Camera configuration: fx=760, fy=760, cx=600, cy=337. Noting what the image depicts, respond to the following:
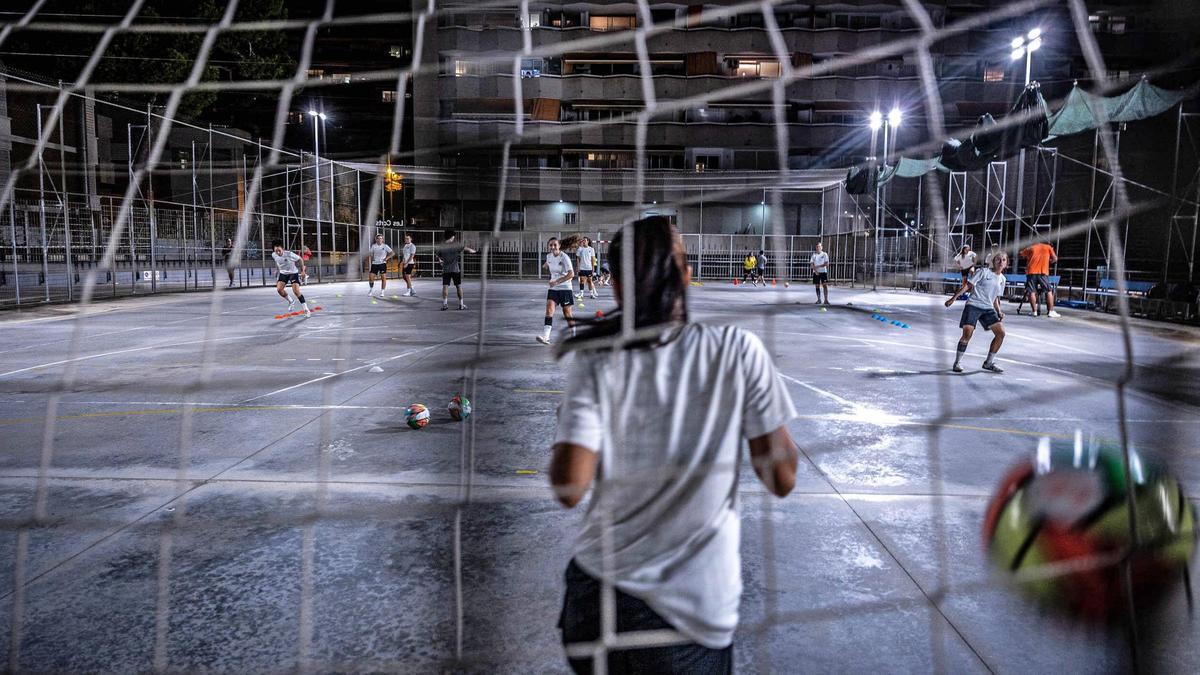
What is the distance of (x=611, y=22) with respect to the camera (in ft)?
151

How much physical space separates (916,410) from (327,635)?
19.9 feet

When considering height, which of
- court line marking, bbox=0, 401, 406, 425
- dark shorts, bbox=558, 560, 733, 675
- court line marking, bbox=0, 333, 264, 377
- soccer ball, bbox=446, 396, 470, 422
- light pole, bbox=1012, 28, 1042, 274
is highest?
light pole, bbox=1012, 28, 1042, 274

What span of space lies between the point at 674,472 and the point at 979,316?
9.15m

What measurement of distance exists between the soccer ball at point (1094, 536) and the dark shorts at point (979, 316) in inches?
258

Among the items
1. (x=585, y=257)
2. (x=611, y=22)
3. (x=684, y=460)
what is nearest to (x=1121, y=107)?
(x=585, y=257)

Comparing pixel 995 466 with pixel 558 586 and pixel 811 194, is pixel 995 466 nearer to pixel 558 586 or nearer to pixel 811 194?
pixel 558 586

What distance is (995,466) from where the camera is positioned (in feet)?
17.9

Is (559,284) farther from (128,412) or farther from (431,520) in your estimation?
(431,520)

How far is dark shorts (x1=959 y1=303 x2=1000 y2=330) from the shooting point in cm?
960

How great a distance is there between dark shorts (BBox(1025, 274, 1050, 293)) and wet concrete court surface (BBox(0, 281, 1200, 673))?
8.08 meters

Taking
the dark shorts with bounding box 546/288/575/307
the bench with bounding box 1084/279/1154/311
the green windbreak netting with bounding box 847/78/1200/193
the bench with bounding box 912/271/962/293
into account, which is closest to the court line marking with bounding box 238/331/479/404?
the dark shorts with bounding box 546/288/575/307

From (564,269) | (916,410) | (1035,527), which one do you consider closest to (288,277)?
(564,269)

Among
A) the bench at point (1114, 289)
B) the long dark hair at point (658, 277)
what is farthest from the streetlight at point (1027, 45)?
the long dark hair at point (658, 277)

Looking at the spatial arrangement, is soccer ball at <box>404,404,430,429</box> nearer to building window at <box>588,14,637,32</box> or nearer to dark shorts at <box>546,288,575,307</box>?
dark shorts at <box>546,288,575,307</box>
